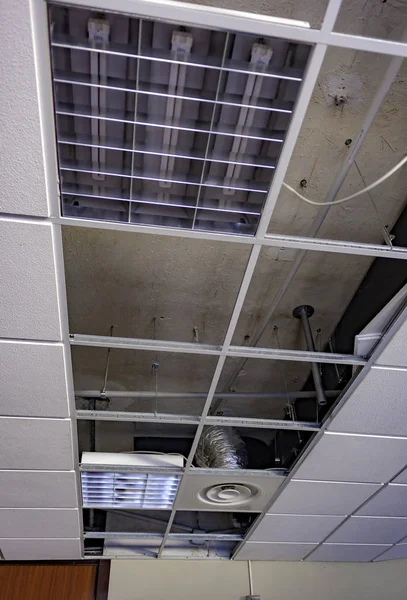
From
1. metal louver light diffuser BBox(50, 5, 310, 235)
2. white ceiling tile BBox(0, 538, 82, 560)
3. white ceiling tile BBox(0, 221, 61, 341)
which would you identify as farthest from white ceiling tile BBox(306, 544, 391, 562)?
metal louver light diffuser BBox(50, 5, 310, 235)

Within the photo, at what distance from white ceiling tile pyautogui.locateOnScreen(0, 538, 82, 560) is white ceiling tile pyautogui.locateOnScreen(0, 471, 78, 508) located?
0.62m

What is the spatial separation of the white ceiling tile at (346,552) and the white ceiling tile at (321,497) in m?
0.71

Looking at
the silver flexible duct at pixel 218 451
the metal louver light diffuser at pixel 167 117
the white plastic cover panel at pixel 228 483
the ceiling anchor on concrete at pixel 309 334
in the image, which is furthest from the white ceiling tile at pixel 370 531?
the metal louver light diffuser at pixel 167 117

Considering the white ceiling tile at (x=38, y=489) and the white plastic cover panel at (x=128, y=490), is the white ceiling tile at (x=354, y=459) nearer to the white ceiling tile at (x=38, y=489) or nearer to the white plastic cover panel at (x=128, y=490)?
the white plastic cover panel at (x=128, y=490)

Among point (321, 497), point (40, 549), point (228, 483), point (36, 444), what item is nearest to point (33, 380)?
point (36, 444)

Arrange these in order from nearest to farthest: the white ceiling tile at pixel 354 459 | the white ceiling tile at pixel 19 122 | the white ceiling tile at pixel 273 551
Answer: the white ceiling tile at pixel 19 122
the white ceiling tile at pixel 354 459
the white ceiling tile at pixel 273 551

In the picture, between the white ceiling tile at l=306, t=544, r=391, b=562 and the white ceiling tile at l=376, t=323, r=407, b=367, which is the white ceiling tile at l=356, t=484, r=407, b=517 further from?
the white ceiling tile at l=376, t=323, r=407, b=367

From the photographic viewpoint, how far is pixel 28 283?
4.82ft

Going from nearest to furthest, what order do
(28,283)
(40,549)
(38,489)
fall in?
1. (28,283)
2. (38,489)
3. (40,549)

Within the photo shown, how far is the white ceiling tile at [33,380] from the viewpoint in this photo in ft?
5.65

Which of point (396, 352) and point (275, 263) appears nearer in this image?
point (396, 352)

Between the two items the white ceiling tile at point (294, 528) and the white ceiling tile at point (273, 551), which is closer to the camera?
the white ceiling tile at point (294, 528)

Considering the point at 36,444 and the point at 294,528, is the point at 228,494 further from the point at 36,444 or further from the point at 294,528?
the point at 36,444

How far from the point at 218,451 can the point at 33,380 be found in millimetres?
1154
